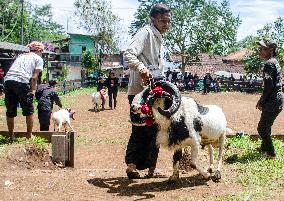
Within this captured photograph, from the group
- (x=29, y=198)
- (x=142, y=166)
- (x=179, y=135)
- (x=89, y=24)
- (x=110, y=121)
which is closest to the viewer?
(x=29, y=198)

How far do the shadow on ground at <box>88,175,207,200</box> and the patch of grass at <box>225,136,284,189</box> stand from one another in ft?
2.27

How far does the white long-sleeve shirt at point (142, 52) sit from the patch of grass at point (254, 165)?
197cm

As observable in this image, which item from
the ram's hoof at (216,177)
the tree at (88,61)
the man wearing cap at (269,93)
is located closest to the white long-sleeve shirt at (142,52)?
the ram's hoof at (216,177)

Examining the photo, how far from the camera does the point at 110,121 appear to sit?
1619 centimetres

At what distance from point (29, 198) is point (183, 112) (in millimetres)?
2176

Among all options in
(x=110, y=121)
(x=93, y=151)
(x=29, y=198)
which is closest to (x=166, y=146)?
(x=29, y=198)

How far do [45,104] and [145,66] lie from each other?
17.7ft

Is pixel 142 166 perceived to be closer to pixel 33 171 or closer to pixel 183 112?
pixel 183 112

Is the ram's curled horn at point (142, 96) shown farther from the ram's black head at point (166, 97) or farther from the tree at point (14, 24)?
the tree at point (14, 24)

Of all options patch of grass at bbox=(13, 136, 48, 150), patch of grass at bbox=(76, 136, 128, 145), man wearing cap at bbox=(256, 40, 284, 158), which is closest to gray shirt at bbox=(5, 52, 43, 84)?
patch of grass at bbox=(13, 136, 48, 150)

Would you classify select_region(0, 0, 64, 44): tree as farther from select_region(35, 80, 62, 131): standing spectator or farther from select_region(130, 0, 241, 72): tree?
select_region(35, 80, 62, 131): standing spectator

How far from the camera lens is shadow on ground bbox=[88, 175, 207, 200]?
5492 mm

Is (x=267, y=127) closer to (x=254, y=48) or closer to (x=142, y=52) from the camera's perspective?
(x=142, y=52)

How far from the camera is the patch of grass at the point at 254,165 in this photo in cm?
612
